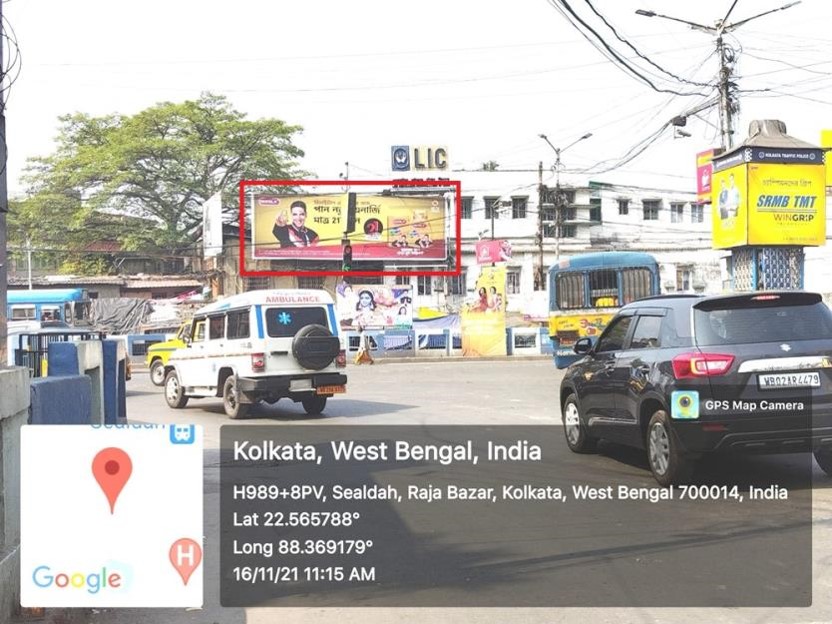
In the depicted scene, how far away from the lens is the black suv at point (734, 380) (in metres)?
8.13

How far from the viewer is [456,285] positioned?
197 feet

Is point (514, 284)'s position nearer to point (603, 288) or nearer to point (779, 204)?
point (603, 288)

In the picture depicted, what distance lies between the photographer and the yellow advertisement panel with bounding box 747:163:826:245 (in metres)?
20.8

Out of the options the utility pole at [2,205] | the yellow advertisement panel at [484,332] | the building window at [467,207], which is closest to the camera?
the utility pole at [2,205]

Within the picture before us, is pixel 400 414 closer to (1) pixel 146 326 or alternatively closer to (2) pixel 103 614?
(2) pixel 103 614

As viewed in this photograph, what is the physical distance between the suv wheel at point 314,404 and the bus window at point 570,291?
11016 mm

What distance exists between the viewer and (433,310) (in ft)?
184

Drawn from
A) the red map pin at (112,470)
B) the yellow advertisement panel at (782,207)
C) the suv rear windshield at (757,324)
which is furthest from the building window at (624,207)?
the red map pin at (112,470)

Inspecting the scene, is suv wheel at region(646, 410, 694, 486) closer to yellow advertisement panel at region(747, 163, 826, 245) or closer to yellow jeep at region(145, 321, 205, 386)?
yellow advertisement panel at region(747, 163, 826, 245)

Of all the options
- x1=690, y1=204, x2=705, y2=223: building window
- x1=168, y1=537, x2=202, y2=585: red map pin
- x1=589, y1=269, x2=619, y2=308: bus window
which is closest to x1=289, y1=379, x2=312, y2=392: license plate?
x1=168, y1=537, x2=202, y2=585: red map pin

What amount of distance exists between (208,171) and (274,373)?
4270cm

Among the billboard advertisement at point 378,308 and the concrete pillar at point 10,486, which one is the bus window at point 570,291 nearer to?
the billboard advertisement at point 378,308

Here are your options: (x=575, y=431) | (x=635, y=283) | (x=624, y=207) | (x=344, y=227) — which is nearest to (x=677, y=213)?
(x=624, y=207)

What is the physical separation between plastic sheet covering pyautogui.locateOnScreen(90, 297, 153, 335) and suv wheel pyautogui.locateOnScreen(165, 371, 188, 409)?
3052cm
